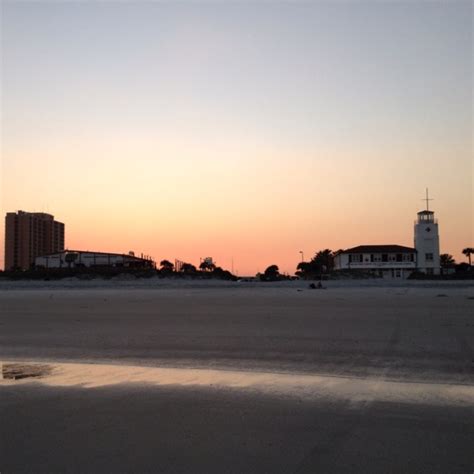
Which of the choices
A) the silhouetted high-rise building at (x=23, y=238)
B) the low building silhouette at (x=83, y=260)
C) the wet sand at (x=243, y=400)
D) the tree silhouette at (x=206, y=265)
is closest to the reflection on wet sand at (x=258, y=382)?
the wet sand at (x=243, y=400)

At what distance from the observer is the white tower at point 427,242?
322 feet

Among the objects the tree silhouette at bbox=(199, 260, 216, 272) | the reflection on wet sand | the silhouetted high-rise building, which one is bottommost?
the reflection on wet sand

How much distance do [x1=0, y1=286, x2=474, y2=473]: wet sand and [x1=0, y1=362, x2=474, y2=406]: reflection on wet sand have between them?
0.12 feet

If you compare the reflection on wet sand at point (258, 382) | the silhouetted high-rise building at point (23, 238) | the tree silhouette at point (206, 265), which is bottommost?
the reflection on wet sand at point (258, 382)

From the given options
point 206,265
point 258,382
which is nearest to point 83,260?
point 206,265

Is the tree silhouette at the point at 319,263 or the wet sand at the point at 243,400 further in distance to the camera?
the tree silhouette at the point at 319,263

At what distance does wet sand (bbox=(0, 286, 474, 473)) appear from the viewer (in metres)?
6.30

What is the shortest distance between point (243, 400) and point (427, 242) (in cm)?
9498

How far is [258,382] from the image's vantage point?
1054 cm

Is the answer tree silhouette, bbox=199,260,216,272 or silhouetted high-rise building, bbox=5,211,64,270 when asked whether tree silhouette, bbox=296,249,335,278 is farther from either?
silhouetted high-rise building, bbox=5,211,64,270

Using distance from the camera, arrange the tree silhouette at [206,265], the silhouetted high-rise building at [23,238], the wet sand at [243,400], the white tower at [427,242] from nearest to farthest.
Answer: the wet sand at [243,400] → the white tower at [427,242] → the tree silhouette at [206,265] → the silhouetted high-rise building at [23,238]

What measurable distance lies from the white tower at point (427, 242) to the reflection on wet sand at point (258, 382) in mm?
92341

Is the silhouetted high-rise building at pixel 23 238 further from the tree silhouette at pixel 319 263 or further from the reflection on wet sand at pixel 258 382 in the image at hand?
the reflection on wet sand at pixel 258 382

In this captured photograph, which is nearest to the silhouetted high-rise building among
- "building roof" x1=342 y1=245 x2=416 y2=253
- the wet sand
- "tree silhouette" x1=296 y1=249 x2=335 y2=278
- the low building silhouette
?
the low building silhouette
